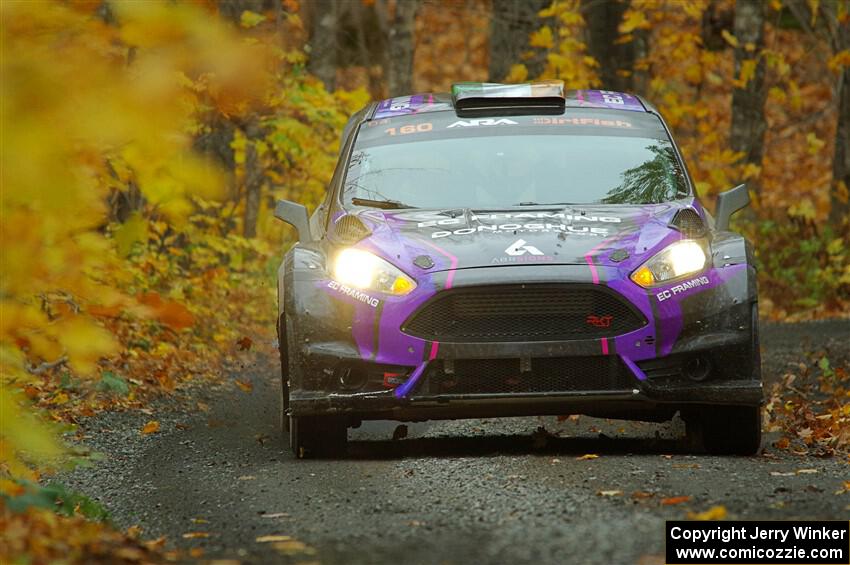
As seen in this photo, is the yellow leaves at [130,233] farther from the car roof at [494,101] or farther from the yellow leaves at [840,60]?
the yellow leaves at [840,60]

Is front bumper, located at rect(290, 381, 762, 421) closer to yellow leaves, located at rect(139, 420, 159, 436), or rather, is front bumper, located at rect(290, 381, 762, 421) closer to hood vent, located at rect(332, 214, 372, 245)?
hood vent, located at rect(332, 214, 372, 245)

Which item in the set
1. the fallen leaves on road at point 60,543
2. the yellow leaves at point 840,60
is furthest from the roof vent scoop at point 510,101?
the yellow leaves at point 840,60

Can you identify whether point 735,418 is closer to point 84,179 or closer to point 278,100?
point 84,179

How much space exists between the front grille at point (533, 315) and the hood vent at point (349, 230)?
2.42 ft

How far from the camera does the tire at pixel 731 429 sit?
25.2 feet

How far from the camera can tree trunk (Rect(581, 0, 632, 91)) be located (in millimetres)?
23656

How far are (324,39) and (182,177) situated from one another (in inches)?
970

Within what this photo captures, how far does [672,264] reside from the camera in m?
7.51

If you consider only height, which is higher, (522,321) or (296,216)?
(296,216)

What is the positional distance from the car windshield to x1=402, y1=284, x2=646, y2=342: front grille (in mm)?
1165

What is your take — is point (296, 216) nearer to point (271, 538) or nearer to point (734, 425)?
point (734, 425)

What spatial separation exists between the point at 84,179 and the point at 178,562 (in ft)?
4.76


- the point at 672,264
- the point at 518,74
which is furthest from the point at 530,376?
the point at 518,74

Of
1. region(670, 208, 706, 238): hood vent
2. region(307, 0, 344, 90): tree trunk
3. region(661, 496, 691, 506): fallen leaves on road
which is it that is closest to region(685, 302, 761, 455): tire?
region(670, 208, 706, 238): hood vent
